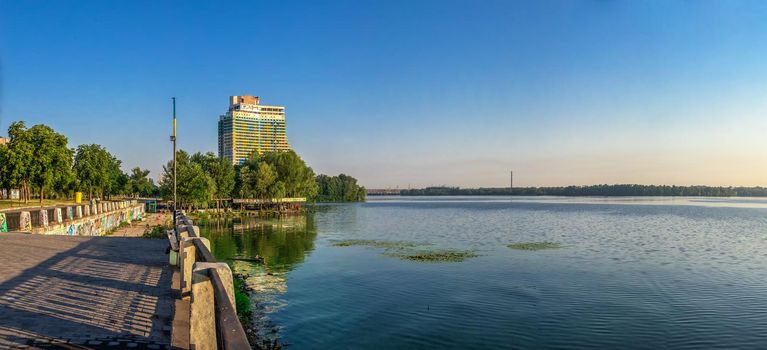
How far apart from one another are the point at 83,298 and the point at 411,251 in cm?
2898

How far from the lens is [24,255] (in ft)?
54.8

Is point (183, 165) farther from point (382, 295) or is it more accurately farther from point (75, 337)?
point (75, 337)

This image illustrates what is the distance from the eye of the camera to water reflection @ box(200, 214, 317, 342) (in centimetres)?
1971

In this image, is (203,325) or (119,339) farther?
(119,339)

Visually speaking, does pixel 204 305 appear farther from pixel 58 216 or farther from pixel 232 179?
pixel 232 179

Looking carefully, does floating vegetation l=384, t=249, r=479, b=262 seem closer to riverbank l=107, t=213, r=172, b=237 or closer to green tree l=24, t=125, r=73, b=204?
riverbank l=107, t=213, r=172, b=237

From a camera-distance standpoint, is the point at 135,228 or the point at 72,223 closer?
the point at 72,223

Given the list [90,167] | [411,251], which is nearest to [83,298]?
A: [411,251]

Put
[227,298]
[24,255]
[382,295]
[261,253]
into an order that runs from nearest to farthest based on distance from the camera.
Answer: [227,298] < [24,255] < [382,295] < [261,253]

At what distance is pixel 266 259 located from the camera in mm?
34375

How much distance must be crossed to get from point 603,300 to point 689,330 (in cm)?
467

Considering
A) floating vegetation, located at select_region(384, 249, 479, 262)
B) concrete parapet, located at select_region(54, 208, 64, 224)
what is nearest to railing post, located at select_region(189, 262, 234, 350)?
floating vegetation, located at select_region(384, 249, 479, 262)

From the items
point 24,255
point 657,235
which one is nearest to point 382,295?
point 24,255

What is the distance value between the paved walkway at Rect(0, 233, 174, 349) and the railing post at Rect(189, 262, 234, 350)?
9.46 feet
